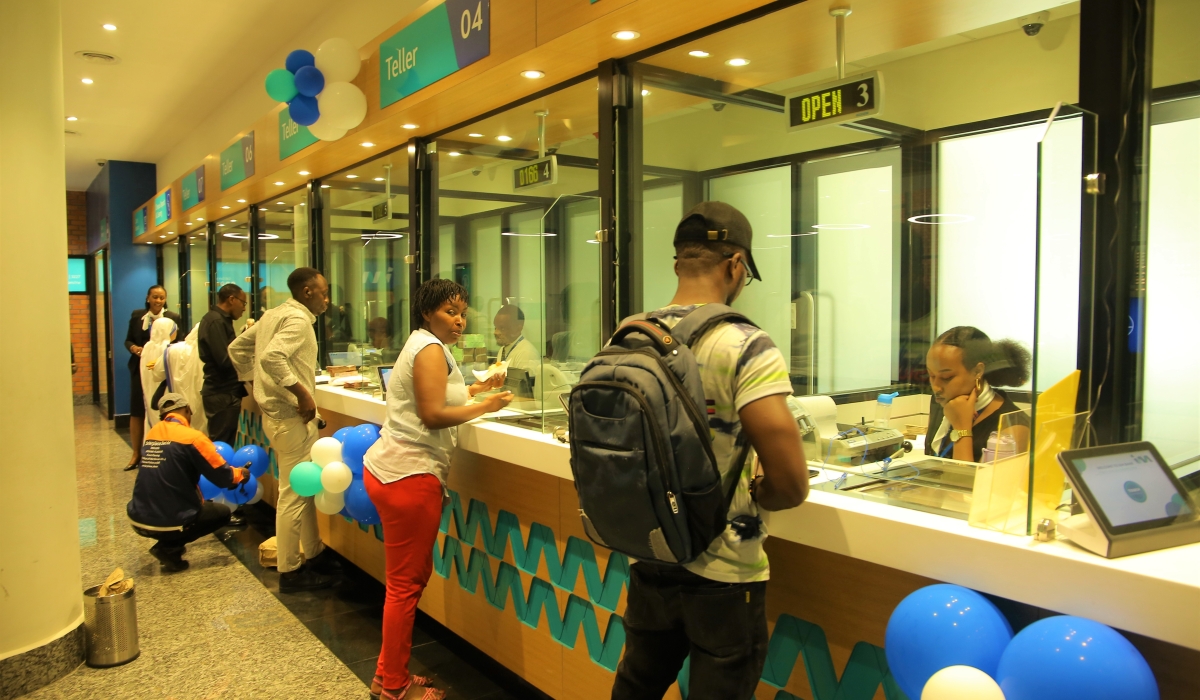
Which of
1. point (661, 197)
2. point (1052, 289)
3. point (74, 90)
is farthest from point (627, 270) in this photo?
point (74, 90)

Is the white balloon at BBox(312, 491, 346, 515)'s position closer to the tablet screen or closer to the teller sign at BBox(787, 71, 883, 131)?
the teller sign at BBox(787, 71, 883, 131)

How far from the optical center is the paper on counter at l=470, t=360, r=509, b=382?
11.7ft

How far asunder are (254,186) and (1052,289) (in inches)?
235

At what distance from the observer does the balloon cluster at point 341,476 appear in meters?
3.58

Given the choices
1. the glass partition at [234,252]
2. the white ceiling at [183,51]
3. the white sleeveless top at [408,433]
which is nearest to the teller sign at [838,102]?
the white sleeveless top at [408,433]

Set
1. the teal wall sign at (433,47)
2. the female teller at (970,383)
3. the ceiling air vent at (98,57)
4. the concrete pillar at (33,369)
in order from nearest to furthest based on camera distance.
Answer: the female teller at (970,383) → the concrete pillar at (33,369) → the teal wall sign at (433,47) → the ceiling air vent at (98,57)

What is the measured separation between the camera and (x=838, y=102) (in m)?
2.65

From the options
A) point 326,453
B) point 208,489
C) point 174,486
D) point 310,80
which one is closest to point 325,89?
point 310,80

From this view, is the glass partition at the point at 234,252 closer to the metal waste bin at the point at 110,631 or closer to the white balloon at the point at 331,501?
the white balloon at the point at 331,501

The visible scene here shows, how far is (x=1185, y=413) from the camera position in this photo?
188cm

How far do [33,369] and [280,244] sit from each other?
3.65 metres

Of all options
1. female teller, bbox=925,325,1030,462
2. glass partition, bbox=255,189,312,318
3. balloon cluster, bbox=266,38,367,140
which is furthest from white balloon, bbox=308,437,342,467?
female teller, bbox=925,325,1030,462

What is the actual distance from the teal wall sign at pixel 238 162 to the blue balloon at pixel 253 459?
2.17 m

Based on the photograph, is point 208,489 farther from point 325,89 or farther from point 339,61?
point 339,61
